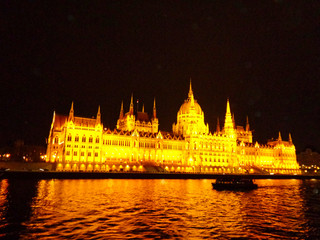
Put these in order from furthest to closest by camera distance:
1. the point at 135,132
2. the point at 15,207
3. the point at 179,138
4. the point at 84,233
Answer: the point at 179,138 → the point at 135,132 → the point at 15,207 → the point at 84,233

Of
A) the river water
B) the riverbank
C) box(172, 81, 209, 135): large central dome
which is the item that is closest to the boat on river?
the river water

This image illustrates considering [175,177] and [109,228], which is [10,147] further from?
[109,228]

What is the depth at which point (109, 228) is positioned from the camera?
2395 cm

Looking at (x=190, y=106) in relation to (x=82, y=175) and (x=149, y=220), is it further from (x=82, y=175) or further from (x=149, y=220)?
(x=149, y=220)

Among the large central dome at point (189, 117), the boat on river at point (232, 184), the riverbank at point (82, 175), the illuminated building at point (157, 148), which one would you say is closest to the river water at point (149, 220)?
the boat on river at point (232, 184)

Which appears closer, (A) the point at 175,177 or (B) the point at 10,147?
(A) the point at 175,177

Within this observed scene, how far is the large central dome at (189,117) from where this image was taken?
5807 inches

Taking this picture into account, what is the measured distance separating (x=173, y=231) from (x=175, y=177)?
7855cm

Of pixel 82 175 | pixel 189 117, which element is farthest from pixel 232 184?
pixel 189 117

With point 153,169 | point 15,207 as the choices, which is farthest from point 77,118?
point 15,207

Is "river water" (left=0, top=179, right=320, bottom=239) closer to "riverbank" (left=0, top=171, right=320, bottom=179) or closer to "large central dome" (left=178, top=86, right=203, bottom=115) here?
"riverbank" (left=0, top=171, right=320, bottom=179)

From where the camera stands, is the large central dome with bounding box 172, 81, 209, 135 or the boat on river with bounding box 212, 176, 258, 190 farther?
the large central dome with bounding box 172, 81, 209, 135

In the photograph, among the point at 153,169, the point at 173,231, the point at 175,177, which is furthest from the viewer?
the point at 153,169

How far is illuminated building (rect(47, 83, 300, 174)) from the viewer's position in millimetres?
111250
